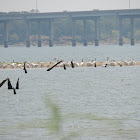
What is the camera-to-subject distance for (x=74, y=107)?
117ft

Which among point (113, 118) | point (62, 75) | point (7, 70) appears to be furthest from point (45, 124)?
point (7, 70)

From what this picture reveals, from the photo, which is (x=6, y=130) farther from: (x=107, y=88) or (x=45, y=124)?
(x=107, y=88)

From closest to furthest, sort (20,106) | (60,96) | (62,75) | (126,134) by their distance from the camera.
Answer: (126,134)
(20,106)
(60,96)
(62,75)

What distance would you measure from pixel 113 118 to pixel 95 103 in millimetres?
7528

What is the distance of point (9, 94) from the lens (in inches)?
1778

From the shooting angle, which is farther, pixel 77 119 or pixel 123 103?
pixel 123 103

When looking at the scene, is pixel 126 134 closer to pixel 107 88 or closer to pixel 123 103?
pixel 123 103

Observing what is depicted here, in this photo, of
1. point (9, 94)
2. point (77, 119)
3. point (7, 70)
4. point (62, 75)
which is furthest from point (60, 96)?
point (7, 70)

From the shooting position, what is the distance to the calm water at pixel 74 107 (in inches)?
1017

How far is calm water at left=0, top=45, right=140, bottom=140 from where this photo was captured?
2583 centimetres

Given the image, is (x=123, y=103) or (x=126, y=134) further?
(x=123, y=103)

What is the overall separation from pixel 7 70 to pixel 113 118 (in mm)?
45543

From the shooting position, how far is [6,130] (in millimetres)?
27125

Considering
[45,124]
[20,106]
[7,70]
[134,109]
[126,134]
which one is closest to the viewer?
[126,134]
